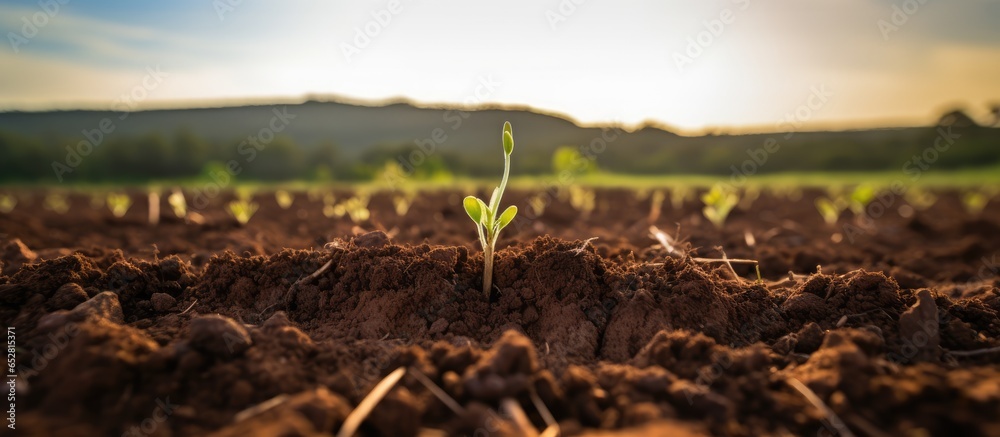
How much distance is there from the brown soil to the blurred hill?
2598cm

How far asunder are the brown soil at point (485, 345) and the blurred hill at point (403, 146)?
26.0 m

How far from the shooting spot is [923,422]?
137cm

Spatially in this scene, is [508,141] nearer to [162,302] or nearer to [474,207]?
[474,207]

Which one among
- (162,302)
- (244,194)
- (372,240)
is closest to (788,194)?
(244,194)

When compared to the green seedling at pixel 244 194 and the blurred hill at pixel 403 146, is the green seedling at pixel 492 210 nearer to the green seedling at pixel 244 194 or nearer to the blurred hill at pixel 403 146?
the green seedling at pixel 244 194

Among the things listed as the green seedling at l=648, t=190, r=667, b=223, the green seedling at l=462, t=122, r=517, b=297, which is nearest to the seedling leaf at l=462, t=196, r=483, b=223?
the green seedling at l=462, t=122, r=517, b=297

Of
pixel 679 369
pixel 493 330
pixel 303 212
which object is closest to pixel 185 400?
pixel 493 330

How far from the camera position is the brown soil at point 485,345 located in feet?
4.80

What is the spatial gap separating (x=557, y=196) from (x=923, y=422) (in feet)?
36.3

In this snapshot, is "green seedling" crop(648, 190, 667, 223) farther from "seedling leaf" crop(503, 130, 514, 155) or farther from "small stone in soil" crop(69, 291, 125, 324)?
"small stone in soil" crop(69, 291, 125, 324)

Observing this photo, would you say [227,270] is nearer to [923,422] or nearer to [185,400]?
[185,400]

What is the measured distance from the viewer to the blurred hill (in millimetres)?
31703

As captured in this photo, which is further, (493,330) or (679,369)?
(493,330)

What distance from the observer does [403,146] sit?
29984 mm
